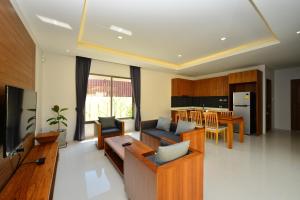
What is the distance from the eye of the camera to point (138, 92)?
5.32m

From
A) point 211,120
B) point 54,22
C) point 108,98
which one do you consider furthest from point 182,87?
point 54,22

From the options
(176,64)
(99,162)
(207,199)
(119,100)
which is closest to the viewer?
(207,199)

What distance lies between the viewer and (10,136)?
130 centimetres

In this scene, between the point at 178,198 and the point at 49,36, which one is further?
the point at 49,36

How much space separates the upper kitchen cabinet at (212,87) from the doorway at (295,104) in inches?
100

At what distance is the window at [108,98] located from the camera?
454cm

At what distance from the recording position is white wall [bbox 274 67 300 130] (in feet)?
18.0

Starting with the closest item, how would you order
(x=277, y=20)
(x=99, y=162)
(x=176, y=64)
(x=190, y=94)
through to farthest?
(x=277, y=20) → (x=99, y=162) → (x=176, y=64) → (x=190, y=94)

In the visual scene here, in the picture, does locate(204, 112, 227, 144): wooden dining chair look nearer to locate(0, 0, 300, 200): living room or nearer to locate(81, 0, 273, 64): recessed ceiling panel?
locate(0, 0, 300, 200): living room

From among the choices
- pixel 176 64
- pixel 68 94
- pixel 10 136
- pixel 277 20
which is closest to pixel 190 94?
pixel 176 64

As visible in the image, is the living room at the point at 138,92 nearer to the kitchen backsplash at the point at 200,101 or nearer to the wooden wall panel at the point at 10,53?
the wooden wall panel at the point at 10,53

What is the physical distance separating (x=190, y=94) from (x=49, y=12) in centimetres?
622

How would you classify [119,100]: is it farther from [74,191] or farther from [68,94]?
[74,191]

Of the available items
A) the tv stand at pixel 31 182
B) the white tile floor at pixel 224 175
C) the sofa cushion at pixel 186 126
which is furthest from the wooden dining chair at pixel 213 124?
the tv stand at pixel 31 182
